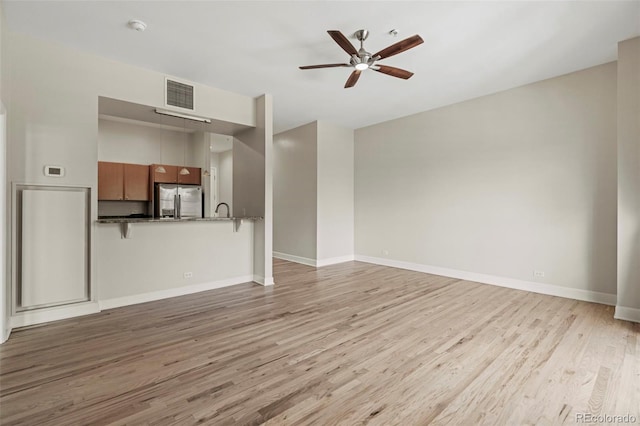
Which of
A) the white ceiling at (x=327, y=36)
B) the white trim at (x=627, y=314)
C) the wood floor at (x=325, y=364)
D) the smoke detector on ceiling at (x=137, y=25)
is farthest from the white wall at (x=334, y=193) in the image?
the white trim at (x=627, y=314)

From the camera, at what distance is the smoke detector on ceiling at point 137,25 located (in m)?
3.03

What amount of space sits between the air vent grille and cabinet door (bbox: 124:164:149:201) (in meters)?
3.28

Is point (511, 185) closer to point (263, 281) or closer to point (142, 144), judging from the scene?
point (263, 281)

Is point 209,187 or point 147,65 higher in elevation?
point 147,65

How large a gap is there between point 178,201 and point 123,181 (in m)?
1.17

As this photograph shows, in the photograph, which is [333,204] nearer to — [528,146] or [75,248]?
[528,146]

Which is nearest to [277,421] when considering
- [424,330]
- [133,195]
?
[424,330]

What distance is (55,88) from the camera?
3.44m

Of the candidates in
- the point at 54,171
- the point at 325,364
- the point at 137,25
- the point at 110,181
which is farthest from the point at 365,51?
the point at 110,181

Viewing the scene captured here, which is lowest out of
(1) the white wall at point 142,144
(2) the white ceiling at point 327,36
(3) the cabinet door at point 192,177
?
(3) the cabinet door at point 192,177

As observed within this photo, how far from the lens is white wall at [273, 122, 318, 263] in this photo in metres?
6.62

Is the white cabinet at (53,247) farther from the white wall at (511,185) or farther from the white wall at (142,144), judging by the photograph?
the white wall at (511,185)

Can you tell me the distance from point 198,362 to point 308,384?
963 mm

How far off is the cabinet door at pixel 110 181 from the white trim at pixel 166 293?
3.54 m
